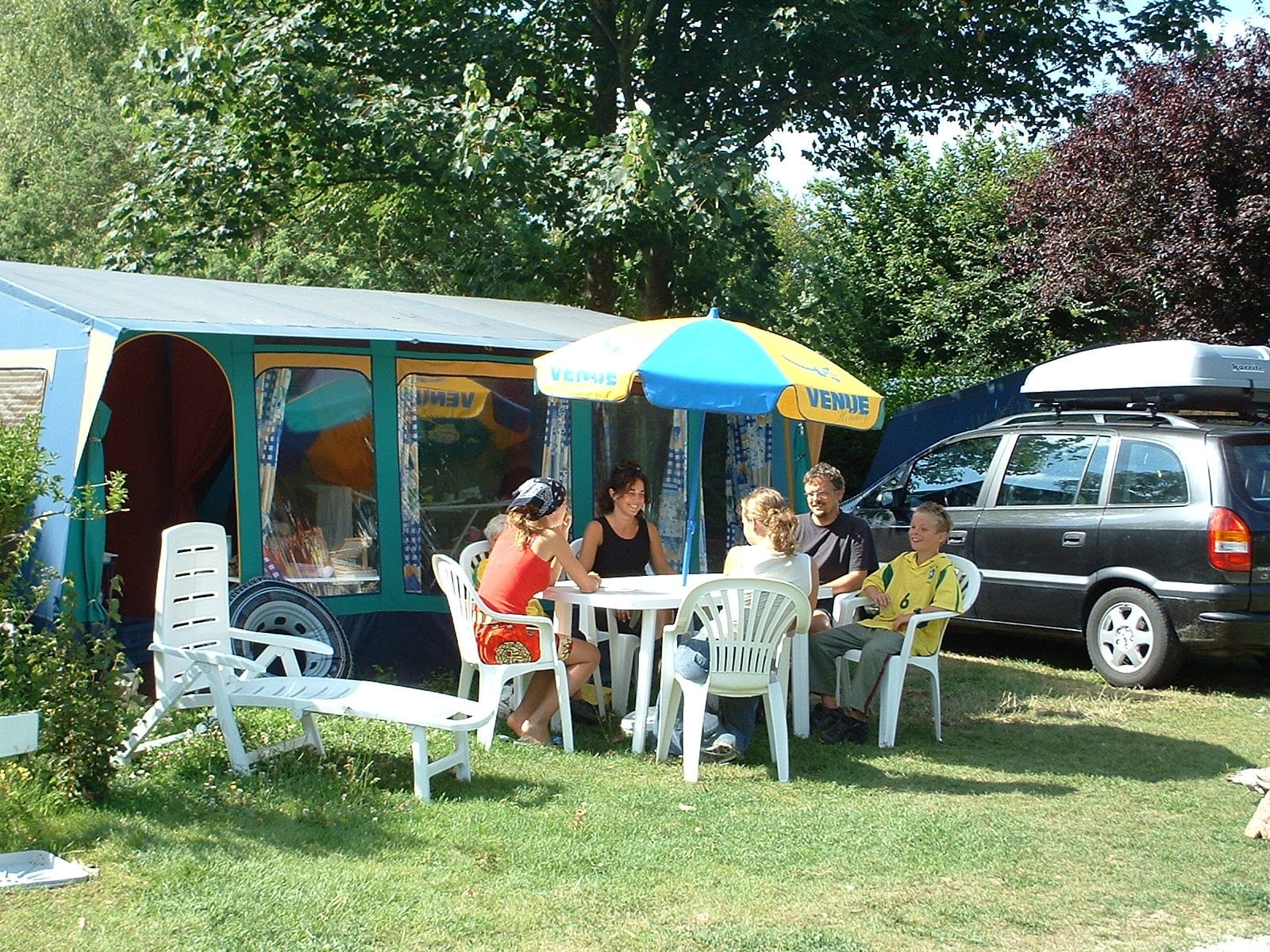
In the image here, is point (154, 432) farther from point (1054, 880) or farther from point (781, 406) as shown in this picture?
point (1054, 880)

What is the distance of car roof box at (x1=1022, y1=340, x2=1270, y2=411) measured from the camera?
8797mm

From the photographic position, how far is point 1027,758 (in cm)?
646

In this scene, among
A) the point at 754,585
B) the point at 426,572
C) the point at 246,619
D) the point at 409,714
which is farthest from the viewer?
the point at 426,572

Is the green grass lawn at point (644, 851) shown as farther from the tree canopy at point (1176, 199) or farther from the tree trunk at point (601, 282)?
the tree trunk at point (601, 282)

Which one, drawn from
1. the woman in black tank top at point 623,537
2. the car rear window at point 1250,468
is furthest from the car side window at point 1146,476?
the woman in black tank top at point 623,537

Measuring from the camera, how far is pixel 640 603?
20.2 ft

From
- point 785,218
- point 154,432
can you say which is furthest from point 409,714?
point 785,218

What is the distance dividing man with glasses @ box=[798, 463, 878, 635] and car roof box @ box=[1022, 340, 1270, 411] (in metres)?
2.84

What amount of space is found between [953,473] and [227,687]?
578 cm

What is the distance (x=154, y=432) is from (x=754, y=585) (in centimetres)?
456

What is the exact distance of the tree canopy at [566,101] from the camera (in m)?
12.8

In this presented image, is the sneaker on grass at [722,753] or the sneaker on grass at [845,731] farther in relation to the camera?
the sneaker on grass at [845,731]

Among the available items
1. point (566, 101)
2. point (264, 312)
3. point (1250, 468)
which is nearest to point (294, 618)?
point (264, 312)

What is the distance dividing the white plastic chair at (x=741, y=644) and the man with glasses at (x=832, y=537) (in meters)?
1.28
